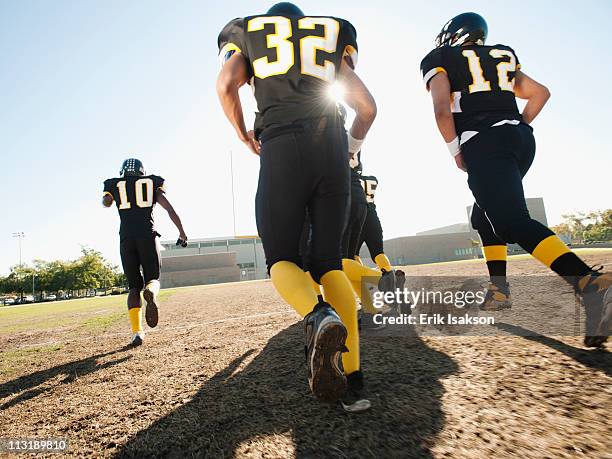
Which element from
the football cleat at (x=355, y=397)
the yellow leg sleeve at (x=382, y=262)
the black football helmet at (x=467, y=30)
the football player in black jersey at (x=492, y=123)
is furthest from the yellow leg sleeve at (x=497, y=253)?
the football cleat at (x=355, y=397)

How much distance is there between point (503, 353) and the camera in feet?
6.14

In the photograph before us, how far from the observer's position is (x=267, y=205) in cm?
170

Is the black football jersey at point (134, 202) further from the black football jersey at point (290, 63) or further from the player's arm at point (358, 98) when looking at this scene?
the player's arm at point (358, 98)

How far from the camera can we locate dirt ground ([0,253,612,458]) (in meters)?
1.12

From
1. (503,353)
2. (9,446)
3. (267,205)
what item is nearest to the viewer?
(9,446)

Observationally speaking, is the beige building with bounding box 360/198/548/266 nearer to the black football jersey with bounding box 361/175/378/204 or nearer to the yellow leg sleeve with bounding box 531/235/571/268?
the black football jersey with bounding box 361/175/378/204

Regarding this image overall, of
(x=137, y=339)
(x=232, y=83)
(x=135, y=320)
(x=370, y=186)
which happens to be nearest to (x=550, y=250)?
(x=232, y=83)

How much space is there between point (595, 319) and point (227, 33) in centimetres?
254

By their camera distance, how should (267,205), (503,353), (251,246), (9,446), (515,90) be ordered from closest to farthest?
(9,446) < (267,205) < (503,353) < (515,90) < (251,246)

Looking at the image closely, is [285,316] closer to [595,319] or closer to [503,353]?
[503,353]

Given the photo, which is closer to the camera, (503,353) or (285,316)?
(503,353)

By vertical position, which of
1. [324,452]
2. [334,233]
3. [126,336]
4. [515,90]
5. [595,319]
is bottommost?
[126,336]

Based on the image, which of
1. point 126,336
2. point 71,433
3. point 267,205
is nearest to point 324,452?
point 267,205

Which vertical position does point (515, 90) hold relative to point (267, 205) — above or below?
above
